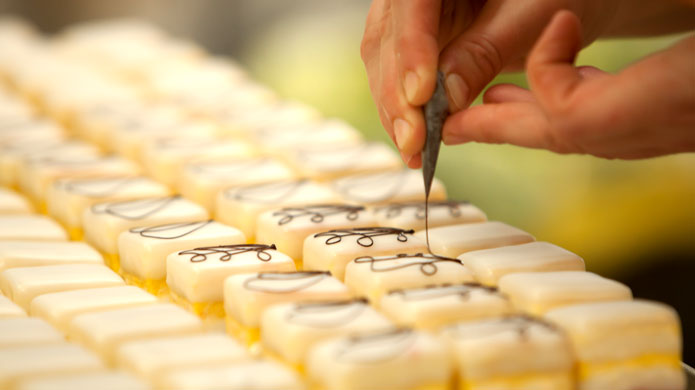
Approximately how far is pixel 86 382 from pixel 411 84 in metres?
0.67

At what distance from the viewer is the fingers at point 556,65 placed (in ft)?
3.94

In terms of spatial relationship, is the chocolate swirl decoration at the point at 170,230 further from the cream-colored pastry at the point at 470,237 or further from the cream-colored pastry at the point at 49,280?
the cream-colored pastry at the point at 470,237

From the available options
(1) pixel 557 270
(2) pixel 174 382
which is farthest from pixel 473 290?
(2) pixel 174 382

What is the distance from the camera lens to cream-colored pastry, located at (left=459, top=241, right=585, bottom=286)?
1.44 metres

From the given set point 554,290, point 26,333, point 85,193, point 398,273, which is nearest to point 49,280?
point 26,333

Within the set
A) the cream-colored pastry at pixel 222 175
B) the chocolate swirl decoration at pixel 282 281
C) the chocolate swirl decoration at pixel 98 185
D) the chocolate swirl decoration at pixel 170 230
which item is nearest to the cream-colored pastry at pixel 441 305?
the chocolate swirl decoration at pixel 282 281

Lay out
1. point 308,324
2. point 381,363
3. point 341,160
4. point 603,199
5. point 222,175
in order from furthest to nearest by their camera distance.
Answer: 1. point 603,199
2. point 341,160
3. point 222,175
4. point 308,324
5. point 381,363

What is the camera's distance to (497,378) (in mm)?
1152

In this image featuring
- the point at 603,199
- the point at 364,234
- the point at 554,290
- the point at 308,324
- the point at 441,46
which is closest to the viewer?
the point at 308,324

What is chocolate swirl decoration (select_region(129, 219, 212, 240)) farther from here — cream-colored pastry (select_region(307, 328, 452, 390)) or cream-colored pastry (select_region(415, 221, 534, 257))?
cream-colored pastry (select_region(307, 328, 452, 390))

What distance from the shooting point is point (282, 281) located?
1.38 meters

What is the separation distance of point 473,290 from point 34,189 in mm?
1227

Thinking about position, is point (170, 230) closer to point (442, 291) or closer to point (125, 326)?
point (125, 326)

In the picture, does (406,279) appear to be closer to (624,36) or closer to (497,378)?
(497,378)
